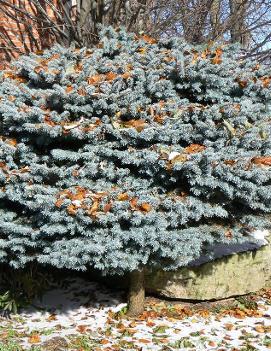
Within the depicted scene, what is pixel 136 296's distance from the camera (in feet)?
14.8

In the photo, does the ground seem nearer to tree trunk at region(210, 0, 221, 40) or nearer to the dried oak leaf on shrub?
the dried oak leaf on shrub

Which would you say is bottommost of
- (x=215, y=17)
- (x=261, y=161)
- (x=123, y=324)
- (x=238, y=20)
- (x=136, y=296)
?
(x=123, y=324)

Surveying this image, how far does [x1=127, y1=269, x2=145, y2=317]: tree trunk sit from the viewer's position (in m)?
4.49

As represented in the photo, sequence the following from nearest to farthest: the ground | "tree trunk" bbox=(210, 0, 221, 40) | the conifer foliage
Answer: the conifer foliage
the ground
"tree trunk" bbox=(210, 0, 221, 40)

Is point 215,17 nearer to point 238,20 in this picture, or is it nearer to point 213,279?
point 238,20

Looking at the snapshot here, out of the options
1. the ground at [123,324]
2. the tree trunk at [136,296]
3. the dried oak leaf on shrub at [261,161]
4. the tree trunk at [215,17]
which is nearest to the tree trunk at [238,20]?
the tree trunk at [215,17]

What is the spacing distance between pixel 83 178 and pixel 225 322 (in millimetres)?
1978

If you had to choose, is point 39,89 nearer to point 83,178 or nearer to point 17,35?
point 83,178

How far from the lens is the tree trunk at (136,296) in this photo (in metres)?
4.49

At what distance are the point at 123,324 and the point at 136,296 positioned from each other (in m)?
0.30

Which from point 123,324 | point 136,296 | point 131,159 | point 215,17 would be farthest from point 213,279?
point 215,17

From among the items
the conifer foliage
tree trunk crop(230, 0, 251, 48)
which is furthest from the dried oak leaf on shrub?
tree trunk crop(230, 0, 251, 48)

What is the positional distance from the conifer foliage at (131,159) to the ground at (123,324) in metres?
0.67

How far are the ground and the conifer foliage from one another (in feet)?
2.19
